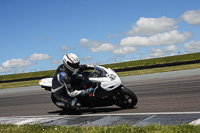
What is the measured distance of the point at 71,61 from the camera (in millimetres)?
7719

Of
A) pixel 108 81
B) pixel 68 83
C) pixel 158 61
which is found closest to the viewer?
pixel 108 81

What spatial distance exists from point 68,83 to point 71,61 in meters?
0.61

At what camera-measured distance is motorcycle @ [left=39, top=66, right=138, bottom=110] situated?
7.66 meters

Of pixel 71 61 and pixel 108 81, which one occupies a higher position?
pixel 71 61

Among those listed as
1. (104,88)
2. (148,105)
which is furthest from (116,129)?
(148,105)

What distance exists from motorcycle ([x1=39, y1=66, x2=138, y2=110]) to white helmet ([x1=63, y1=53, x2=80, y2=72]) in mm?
384

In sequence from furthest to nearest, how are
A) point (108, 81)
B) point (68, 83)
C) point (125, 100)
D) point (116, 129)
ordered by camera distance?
point (125, 100) < point (68, 83) < point (108, 81) < point (116, 129)

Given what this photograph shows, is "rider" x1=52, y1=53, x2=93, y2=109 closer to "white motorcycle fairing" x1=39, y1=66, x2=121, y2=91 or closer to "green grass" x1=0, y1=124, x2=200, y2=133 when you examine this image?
"white motorcycle fairing" x1=39, y1=66, x2=121, y2=91

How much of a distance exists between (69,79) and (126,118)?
2.07 metres

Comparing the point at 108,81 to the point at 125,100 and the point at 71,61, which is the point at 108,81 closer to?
the point at 125,100

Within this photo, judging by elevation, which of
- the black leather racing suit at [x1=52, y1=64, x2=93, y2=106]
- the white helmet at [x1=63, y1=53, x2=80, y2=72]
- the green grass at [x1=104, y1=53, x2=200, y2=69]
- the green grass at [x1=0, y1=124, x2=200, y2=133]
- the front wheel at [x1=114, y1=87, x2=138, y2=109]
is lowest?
the green grass at [x1=0, y1=124, x2=200, y2=133]

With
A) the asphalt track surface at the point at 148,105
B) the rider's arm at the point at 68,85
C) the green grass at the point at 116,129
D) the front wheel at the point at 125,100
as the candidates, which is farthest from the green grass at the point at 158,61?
the green grass at the point at 116,129

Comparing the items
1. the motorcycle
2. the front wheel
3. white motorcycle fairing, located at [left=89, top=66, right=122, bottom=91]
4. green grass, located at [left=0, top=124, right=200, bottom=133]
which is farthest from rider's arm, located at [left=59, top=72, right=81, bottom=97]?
green grass, located at [left=0, top=124, right=200, bottom=133]

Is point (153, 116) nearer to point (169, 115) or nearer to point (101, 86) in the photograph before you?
point (169, 115)
